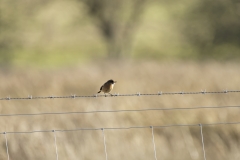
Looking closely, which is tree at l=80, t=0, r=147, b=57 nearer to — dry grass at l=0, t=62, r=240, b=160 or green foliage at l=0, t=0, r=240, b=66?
green foliage at l=0, t=0, r=240, b=66

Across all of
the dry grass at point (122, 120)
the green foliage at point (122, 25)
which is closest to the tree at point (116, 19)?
the green foliage at point (122, 25)

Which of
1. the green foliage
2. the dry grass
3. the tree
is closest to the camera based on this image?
the dry grass

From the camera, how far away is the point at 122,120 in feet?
29.8

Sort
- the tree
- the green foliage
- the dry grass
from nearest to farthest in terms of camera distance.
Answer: the dry grass, the green foliage, the tree

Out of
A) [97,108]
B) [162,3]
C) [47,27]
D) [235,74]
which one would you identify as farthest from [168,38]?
[97,108]

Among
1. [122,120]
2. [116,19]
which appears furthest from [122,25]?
[122,120]

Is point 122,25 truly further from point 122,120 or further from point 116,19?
point 122,120

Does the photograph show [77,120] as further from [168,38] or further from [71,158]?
[168,38]

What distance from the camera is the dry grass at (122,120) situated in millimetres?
8172

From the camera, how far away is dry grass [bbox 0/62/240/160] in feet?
Answer: 26.8

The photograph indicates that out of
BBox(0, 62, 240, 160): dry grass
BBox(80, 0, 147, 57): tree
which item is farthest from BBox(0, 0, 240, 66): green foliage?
BBox(0, 62, 240, 160): dry grass

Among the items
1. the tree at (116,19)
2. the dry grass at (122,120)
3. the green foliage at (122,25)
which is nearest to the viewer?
the dry grass at (122,120)

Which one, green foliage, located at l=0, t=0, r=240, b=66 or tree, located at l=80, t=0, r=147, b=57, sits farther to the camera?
tree, located at l=80, t=0, r=147, b=57

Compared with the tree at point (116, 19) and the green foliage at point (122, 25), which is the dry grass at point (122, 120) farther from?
the tree at point (116, 19)
